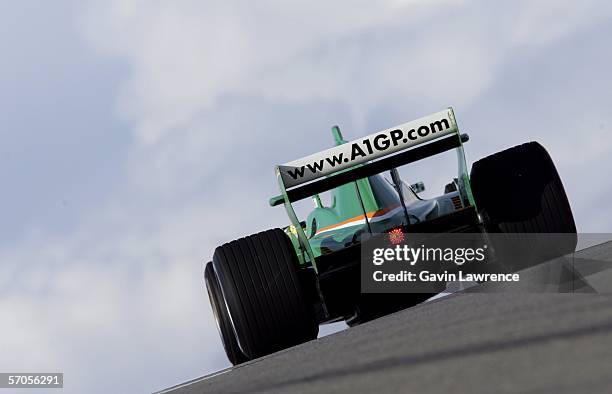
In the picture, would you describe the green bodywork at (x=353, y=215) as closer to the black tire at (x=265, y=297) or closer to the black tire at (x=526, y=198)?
the black tire at (x=526, y=198)

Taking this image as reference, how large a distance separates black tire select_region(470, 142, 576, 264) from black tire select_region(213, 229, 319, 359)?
1498 mm

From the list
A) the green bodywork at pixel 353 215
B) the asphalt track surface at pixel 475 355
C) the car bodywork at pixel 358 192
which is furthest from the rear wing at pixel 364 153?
the asphalt track surface at pixel 475 355

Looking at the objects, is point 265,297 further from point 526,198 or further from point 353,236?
point 526,198

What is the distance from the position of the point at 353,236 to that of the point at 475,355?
4685mm

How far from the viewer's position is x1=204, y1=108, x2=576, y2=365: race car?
5.96 metres

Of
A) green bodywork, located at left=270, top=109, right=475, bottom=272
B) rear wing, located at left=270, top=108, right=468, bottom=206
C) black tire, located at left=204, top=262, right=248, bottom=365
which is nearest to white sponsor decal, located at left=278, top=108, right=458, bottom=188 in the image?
rear wing, located at left=270, top=108, right=468, bottom=206

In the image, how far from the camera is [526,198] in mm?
6410

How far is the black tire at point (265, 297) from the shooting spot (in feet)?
19.5

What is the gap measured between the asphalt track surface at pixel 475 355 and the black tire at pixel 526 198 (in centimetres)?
202

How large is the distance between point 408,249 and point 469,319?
2962 mm

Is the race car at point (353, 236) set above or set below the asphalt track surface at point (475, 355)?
above

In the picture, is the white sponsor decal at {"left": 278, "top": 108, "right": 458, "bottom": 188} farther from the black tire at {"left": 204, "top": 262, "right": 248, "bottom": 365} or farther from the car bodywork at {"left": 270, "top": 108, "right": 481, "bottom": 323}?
the black tire at {"left": 204, "top": 262, "right": 248, "bottom": 365}

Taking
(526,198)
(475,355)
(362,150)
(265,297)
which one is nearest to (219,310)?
(265,297)

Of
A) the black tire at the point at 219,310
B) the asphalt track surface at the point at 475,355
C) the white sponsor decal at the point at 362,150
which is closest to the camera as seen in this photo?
the asphalt track surface at the point at 475,355
